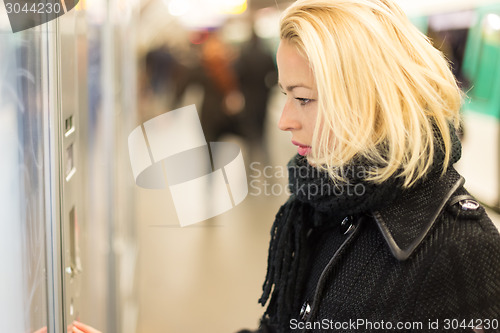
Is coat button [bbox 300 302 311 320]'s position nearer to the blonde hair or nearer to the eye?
the blonde hair

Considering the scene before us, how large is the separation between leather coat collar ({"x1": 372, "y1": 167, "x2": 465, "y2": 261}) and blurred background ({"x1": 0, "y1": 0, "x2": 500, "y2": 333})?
36cm

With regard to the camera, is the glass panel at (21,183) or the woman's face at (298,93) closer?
the glass panel at (21,183)

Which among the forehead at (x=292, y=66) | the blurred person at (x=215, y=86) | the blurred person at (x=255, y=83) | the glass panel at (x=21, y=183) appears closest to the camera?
the glass panel at (x=21, y=183)

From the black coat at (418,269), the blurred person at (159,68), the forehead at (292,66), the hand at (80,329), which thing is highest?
the blurred person at (159,68)

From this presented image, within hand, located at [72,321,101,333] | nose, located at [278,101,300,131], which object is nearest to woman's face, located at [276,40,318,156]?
nose, located at [278,101,300,131]

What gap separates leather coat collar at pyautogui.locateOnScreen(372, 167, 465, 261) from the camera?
2.88ft

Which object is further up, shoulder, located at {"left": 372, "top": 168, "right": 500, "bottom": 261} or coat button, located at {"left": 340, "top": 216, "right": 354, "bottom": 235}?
shoulder, located at {"left": 372, "top": 168, "right": 500, "bottom": 261}

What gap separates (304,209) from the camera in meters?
1.13

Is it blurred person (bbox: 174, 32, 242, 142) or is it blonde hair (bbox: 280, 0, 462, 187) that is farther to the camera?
blurred person (bbox: 174, 32, 242, 142)

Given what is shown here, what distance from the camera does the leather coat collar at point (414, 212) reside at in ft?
2.88

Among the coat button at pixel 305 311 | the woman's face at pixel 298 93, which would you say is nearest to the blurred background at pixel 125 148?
the woman's face at pixel 298 93

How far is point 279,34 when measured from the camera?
101cm

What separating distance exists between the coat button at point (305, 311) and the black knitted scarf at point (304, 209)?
56 mm

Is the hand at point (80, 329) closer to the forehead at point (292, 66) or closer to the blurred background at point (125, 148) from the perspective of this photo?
the blurred background at point (125, 148)
